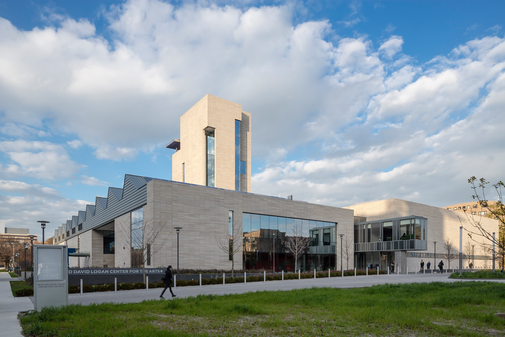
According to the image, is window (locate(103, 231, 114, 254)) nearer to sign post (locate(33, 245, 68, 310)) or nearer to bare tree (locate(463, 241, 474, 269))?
sign post (locate(33, 245, 68, 310))

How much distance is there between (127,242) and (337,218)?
28.6 meters

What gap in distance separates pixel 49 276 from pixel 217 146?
51.4 meters

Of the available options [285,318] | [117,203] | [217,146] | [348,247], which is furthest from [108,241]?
[285,318]

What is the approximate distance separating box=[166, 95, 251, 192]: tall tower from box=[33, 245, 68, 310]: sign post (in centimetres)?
4796

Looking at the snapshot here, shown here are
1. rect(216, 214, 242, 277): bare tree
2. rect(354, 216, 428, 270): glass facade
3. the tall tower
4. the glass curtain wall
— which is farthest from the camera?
the tall tower

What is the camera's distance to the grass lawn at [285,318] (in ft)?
29.3

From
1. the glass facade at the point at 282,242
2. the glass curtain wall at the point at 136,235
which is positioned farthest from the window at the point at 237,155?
the glass curtain wall at the point at 136,235

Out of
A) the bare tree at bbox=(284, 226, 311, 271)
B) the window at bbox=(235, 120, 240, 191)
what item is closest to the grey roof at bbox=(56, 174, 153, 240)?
the bare tree at bbox=(284, 226, 311, 271)

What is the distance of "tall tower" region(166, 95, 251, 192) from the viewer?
6469cm

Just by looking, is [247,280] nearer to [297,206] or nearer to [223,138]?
[297,206]

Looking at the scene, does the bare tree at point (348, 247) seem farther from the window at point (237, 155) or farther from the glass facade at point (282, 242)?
the window at point (237, 155)

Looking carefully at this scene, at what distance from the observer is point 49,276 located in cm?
1401

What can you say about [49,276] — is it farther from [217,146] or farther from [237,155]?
[237,155]

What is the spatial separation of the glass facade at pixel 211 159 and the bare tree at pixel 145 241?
22.9 meters
